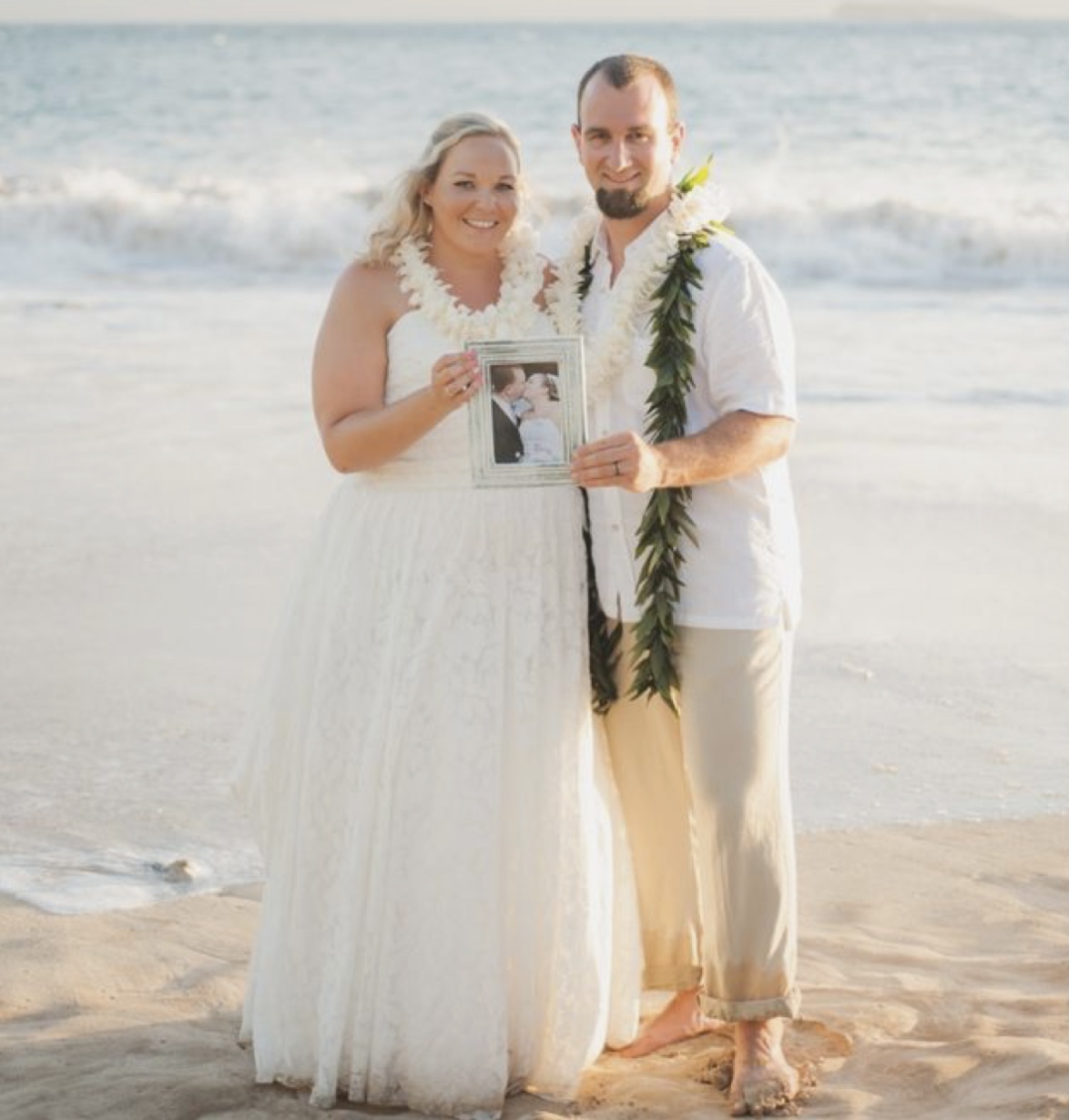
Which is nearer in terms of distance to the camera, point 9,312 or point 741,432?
point 741,432

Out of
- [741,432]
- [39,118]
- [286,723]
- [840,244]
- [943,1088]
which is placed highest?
[39,118]

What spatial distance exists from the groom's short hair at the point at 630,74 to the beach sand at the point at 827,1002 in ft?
6.73

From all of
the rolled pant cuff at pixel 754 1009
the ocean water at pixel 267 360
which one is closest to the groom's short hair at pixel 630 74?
the ocean water at pixel 267 360

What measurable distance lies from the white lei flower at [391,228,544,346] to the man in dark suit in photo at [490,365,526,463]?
231 millimetres

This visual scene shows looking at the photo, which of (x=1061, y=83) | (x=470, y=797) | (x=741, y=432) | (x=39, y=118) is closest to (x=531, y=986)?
(x=470, y=797)

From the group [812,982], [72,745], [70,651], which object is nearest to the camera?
[812,982]

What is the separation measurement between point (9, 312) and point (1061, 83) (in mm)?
26427

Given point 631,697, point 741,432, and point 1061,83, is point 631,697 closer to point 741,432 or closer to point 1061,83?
point 741,432

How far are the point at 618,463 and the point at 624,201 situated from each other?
660mm

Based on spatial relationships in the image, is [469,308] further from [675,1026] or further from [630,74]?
[675,1026]

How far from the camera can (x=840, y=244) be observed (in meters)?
21.2

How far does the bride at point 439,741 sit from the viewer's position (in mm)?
4145

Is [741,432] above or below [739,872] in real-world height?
above

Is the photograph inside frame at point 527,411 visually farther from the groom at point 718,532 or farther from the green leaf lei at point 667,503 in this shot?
the green leaf lei at point 667,503
